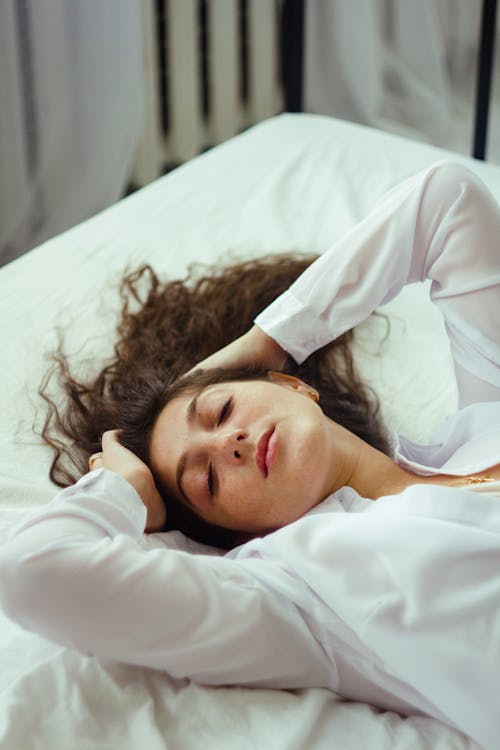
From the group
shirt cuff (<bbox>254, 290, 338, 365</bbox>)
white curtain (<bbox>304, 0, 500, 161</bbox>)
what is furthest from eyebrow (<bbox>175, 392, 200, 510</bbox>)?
white curtain (<bbox>304, 0, 500, 161</bbox>)

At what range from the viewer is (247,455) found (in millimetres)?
1214

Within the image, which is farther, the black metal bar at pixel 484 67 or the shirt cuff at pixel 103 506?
the black metal bar at pixel 484 67

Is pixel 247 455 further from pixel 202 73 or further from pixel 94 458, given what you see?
pixel 202 73

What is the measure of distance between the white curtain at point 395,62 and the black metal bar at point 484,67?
3.61 ft

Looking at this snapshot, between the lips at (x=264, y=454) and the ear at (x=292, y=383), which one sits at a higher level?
the lips at (x=264, y=454)

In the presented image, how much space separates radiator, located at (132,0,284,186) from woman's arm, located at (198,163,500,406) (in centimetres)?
194

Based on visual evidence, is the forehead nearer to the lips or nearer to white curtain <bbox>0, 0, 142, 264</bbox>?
the lips

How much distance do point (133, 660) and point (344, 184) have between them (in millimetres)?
1381

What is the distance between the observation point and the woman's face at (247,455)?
121cm

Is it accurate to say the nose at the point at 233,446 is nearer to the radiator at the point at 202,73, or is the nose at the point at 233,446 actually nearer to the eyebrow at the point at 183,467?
the eyebrow at the point at 183,467

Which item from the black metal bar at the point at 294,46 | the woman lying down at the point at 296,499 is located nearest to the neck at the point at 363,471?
the woman lying down at the point at 296,499

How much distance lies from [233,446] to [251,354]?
0.82ft

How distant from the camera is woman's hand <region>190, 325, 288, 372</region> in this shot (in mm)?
1431

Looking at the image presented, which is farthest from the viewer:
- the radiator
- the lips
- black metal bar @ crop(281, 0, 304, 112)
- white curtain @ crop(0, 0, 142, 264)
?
the radiator
